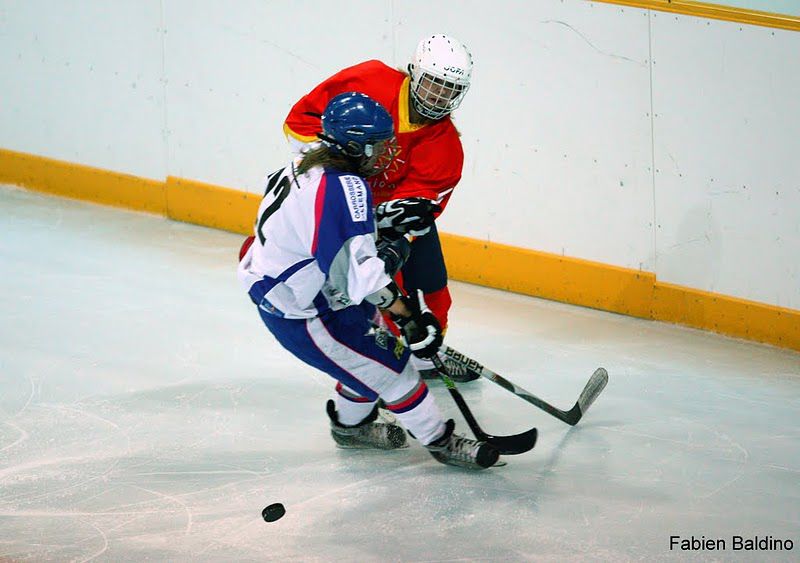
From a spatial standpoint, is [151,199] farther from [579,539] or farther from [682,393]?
[579,539]

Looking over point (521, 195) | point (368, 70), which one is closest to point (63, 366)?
point (368, 70)

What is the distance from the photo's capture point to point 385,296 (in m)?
3.07

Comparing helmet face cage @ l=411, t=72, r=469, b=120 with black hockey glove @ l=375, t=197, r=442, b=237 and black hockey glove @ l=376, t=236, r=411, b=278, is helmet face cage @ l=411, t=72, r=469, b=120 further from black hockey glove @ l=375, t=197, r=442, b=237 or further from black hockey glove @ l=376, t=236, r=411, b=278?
black hockey glove @ l=376, t=236, r=411, b=278

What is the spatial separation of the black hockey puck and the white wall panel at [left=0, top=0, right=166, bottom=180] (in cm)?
346

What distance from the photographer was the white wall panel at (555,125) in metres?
4.67

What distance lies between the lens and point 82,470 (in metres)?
3.35

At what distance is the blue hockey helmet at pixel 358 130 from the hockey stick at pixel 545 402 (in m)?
0.60

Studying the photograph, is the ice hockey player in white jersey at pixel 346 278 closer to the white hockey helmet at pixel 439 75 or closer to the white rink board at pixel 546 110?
the white hockey helmet at pixel 439 75

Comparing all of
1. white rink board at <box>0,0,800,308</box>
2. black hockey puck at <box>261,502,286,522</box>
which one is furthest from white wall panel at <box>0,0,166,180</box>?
black hockey puck at <box>261,502,286,522</box>

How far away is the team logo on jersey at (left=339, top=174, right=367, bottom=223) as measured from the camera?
2.92m

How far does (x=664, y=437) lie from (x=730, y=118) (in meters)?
1.38

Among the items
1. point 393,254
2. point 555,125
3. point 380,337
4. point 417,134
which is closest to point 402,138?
point 417,134

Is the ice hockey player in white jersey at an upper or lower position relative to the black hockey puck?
upper

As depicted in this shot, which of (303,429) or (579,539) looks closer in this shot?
(579,539)
